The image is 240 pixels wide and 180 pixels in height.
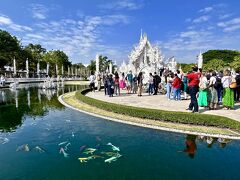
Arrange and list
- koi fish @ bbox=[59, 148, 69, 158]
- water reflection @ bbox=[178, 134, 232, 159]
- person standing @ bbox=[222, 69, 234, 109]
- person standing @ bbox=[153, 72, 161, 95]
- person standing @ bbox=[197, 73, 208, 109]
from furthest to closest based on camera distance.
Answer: person standing @ bbox=[153, 72, 161, 95] < person standing @ bbox=[222, 69, 234, 109] < person standing @ bbox=[197, 73, 208, 109] < water reflection @ bbox=[178, 134, 232, 159] < koi fish @ bbox=[59, 148, 69, 158]

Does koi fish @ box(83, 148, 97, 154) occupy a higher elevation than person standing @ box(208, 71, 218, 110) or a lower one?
lower

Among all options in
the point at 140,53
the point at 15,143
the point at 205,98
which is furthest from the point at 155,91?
the point at 15,143

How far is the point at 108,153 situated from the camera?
25.5ft

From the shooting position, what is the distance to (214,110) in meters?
13.8

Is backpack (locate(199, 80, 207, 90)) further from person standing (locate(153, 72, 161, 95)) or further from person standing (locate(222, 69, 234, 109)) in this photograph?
person standing (locate(153, 72, 161, 95))

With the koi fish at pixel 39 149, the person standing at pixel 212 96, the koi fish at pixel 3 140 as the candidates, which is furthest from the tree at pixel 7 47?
the koi fish at pixel 39 149

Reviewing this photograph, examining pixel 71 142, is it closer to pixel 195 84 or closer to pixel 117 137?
pixel 117 137

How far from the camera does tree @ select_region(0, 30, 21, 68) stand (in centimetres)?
6962

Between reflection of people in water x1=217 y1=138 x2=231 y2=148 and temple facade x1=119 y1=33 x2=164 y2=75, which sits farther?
temple facade x1=119 y1=33 x2=164 y2=75

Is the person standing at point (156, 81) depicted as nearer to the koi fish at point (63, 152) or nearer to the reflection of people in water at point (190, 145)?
the reflection of people in water at point (190, 145)

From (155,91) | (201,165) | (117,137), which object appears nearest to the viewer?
(201,165)

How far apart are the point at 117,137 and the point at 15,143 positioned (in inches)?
149

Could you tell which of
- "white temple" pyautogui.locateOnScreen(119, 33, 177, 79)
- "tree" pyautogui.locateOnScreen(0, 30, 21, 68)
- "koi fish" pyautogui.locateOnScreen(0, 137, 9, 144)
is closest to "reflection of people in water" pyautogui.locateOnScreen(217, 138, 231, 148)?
"koi fish" pyautogui.locateOnScreen(0, 137, 9, 144)

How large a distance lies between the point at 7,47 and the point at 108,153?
241ft
